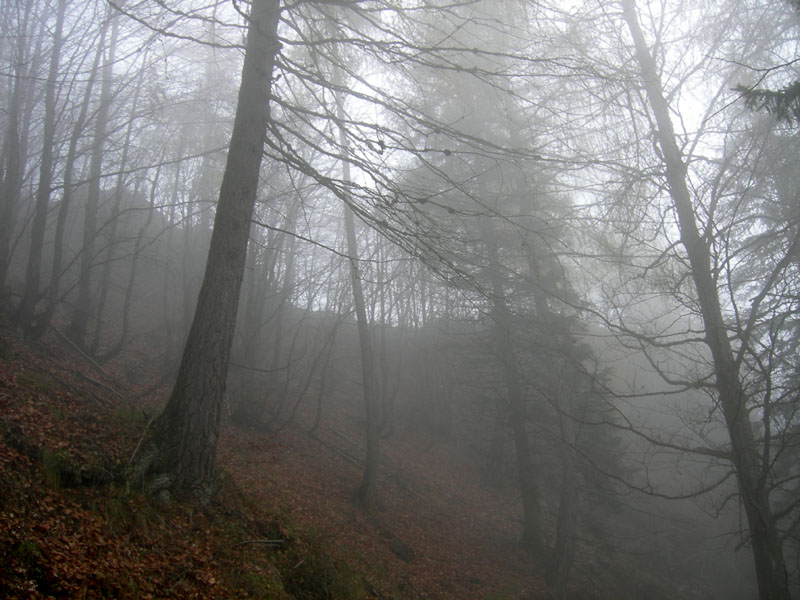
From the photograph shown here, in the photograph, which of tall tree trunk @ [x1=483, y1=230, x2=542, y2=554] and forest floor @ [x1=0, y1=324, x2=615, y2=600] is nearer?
forest floor @ [x1=0, y1=324, x2=615, y2=600]

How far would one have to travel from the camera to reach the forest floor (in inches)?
136

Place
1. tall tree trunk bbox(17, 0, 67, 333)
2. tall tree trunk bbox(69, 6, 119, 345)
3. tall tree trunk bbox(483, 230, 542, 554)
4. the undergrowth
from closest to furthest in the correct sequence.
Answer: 1. the undergrowth
2. tall tree trunk bbox(17, 0, 67, 333)
3. tall tree trunk bbox(69, 6, 119, 345)
4. tall tree trunk bbox(483, 230, 542, 554)

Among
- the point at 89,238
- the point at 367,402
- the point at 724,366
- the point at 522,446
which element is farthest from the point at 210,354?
the point at 522,446

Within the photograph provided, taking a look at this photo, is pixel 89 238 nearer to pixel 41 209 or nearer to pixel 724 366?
pixel 41 209

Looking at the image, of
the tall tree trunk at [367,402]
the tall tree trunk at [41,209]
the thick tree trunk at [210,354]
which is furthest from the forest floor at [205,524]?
the tall tree trunk at [41,209]

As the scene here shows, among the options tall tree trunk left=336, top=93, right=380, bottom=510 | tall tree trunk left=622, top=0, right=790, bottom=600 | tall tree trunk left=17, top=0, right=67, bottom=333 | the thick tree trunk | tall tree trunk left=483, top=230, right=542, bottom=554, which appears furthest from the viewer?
tall tree trunk left=483, top=230, right=542, bottom=554

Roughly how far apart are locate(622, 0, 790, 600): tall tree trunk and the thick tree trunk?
5214mm

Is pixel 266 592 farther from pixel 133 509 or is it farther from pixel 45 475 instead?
pixel 45 475

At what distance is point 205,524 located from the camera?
4.64m

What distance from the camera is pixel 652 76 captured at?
7426 millimetres

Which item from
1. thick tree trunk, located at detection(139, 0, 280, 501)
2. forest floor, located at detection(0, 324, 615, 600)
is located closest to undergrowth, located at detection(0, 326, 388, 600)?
forest floor, located at detection(0, 324, 615, 600)

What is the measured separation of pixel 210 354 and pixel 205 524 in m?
1.56

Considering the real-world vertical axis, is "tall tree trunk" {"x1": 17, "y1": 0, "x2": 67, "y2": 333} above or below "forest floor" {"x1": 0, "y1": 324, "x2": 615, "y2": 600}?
above

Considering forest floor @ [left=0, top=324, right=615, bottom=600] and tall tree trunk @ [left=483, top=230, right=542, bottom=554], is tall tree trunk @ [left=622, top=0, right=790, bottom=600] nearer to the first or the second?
forest floor @ [left=0, top=324, right=615, bottom=600]
